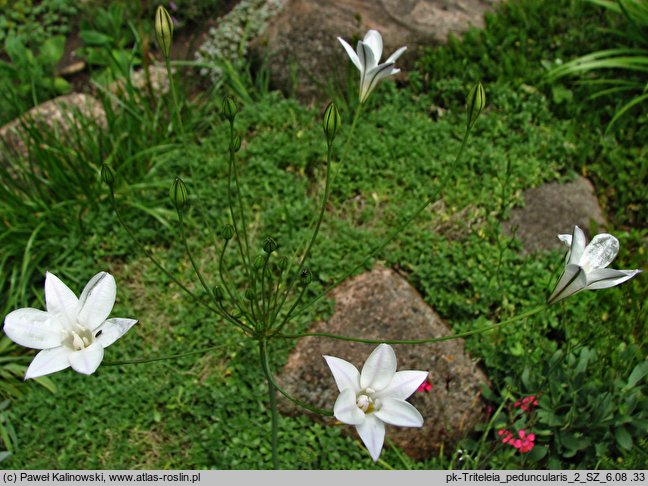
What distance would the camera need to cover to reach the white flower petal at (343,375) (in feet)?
5.62

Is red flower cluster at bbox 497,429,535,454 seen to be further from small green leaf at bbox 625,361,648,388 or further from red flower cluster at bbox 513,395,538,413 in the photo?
small green leaf at bbox 625,361,648,388

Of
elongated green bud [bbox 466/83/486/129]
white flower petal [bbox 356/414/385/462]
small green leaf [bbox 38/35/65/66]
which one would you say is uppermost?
elongated green bud [bbox 466/83/486/129]

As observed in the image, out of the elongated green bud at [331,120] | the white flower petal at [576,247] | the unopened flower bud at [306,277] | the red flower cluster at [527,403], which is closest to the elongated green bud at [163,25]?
the elongated green bud at [331,120]

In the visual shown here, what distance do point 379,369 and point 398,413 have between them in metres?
0.12

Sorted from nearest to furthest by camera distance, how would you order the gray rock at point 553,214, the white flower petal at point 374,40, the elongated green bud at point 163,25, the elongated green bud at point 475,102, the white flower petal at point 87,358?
the white flower petal at point 87,358 → the elongated green bud at point 475,102 → the elongated green bud at point 163,25 → the white flower petal at point 374,40 → the gray rock at point 553,214

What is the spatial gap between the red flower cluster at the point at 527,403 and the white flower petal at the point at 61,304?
1760 mm

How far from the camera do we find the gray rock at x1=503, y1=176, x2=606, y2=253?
3317 millimetres

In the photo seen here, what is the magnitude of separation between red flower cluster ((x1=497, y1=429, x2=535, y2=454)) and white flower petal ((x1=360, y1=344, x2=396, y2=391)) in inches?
43.9

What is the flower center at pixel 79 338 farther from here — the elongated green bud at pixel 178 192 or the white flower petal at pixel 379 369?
the white flower petal at pixel 379 369

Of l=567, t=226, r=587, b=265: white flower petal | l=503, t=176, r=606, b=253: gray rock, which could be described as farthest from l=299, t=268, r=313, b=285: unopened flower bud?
l=503, t=176, r=606, b=253: gray rock

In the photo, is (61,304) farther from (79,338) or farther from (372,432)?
(372,432)

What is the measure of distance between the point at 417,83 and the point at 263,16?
4.09ft

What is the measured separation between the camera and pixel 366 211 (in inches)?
135
